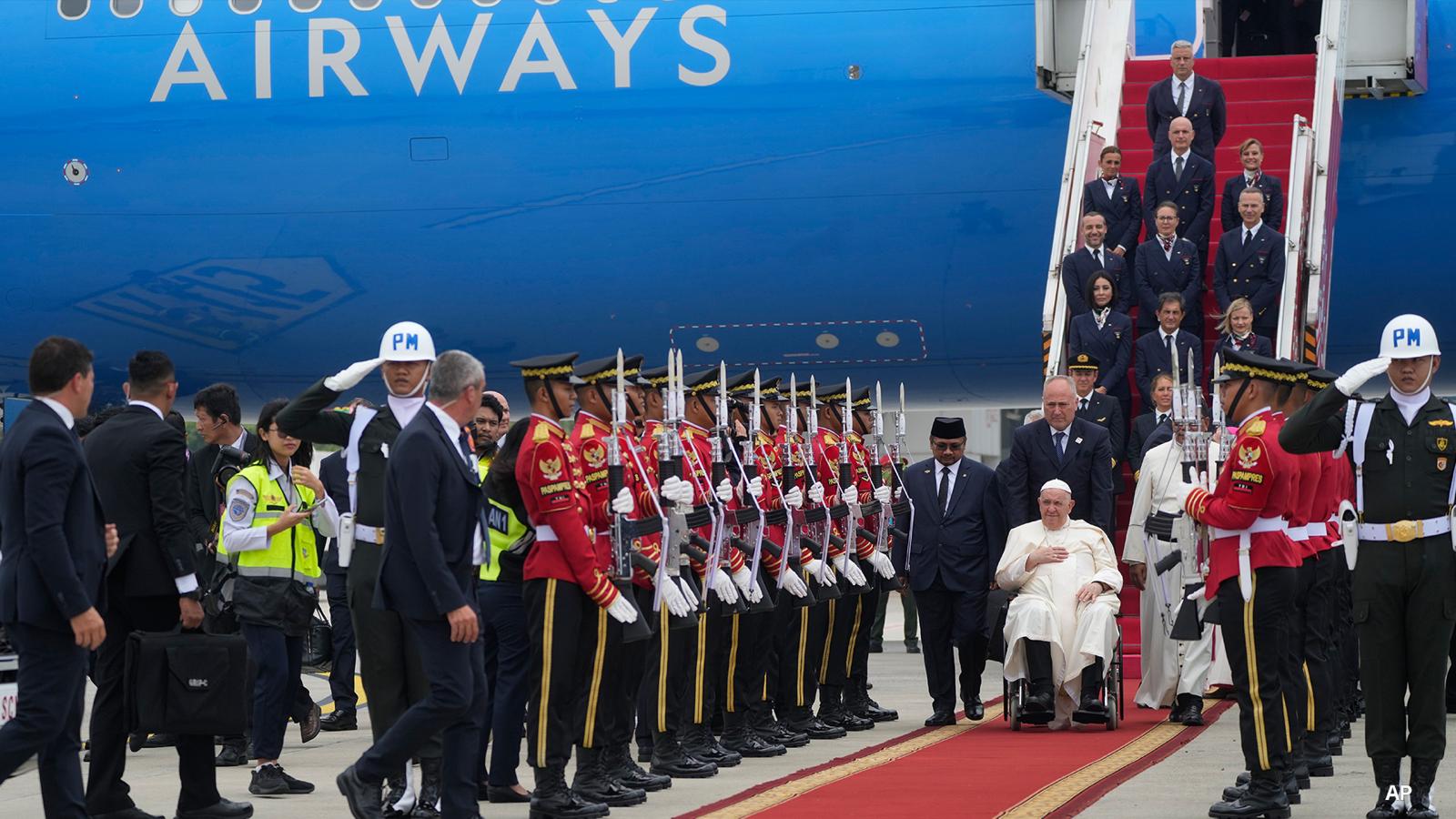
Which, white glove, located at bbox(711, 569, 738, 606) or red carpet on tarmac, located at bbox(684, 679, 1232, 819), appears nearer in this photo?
red carpet on tarmac, located at bbox(684, 679, 1232, 819)

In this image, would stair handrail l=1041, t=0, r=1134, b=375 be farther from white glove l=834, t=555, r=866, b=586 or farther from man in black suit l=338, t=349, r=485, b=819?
man in black suit l=338, t=349, r=485, b=819

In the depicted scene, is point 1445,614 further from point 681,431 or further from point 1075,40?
point 1075,40

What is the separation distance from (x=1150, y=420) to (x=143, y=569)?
6260 millimetres

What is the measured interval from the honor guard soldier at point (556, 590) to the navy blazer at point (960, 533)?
3747 millimetres

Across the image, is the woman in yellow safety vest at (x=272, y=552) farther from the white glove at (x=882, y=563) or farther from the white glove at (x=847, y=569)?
the white glove at (x=882, y=563)

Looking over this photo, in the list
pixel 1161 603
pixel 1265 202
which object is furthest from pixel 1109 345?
pixel 1161 603

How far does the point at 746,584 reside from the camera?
8.98 metres

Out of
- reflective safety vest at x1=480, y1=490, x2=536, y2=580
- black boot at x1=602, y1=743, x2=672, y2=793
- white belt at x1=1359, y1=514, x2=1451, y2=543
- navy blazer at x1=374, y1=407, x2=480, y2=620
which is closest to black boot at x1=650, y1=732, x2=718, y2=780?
black boot at x1=602, y1=743, x2=672, y2=793

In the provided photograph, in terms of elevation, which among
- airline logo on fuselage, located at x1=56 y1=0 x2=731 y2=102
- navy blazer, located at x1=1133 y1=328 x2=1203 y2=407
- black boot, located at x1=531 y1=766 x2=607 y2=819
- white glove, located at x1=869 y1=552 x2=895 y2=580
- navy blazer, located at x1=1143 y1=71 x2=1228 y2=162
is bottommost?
black boot, located at x1=531 y1=766 x2=607 y2=819

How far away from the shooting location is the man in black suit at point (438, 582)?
21.0 feet

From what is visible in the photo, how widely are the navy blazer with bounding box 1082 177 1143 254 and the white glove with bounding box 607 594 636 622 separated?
6.30 metres

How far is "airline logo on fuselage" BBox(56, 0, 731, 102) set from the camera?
13.8 m

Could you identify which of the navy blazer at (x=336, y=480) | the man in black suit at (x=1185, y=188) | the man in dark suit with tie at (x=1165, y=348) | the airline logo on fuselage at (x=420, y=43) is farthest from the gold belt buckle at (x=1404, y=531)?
the airline logo on fuselage at (x=420, y=43)

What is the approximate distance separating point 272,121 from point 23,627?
8.12m
